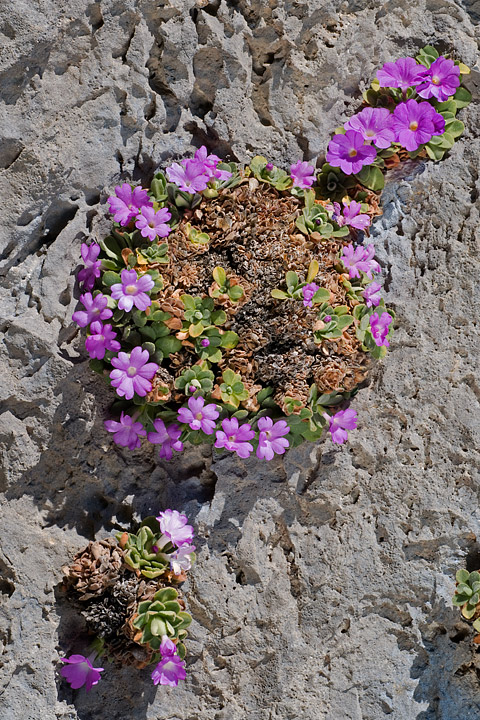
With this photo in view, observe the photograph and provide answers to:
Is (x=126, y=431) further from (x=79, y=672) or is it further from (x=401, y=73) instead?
(x=401, y=73)

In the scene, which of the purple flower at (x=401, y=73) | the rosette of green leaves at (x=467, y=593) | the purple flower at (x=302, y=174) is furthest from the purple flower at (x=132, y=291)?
the rosette of green leaves at (x=467, y=593)

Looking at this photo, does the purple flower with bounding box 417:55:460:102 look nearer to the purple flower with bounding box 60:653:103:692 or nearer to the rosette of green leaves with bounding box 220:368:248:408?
the rosette of green leaves with bounding box 220:368:248:408

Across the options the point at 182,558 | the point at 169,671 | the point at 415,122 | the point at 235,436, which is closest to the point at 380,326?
the point at 235,436

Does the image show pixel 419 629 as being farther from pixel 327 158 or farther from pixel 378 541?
pixel 327 158

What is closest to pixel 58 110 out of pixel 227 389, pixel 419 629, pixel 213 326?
pixel 213 326

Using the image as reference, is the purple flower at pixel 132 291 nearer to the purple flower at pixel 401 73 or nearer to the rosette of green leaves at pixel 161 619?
the rosette of green leaves at pixel 161 619

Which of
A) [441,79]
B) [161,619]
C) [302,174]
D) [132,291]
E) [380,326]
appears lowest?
[161,619]

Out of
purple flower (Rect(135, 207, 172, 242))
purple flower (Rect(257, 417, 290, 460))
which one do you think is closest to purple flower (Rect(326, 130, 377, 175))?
purple flower (Rect(135, 207, 172, 242))
